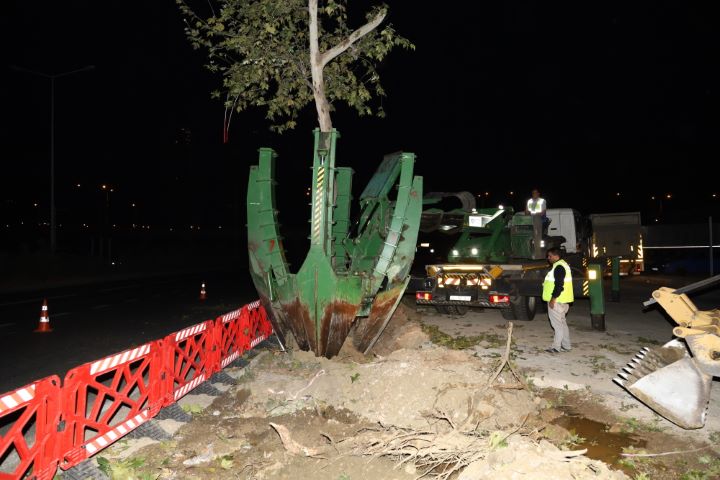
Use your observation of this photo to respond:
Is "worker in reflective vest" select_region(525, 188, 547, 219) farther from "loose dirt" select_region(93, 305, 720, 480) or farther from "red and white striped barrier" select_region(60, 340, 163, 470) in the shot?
"red and white striped barrier" select_region(60, 340, 163, 470)

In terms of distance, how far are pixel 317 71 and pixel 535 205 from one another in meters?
6.72

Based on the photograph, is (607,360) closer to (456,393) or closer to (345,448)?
(456,393)

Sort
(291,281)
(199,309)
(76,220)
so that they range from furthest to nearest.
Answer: (76,220)
(199,309)
(291,281)

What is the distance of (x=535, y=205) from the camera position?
40.7ft

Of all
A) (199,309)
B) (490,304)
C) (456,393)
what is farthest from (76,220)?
(456,393)

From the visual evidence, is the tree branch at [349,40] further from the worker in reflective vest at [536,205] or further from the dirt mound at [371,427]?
the worker in reflective vest at [536,205]

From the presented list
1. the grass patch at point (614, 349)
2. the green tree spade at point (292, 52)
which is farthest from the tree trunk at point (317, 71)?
the grass patch at point (614, 349)

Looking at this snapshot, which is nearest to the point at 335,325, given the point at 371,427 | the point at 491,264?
the point at 371,427

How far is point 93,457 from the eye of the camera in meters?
4.68

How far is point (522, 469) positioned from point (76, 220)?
55.4 metres

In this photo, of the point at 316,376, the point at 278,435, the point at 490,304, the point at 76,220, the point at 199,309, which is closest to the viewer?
the point at 278,435

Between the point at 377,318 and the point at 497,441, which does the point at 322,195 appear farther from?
the point at 497,441

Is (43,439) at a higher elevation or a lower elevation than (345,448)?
higher

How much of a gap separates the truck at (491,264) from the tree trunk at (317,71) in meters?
2.85
